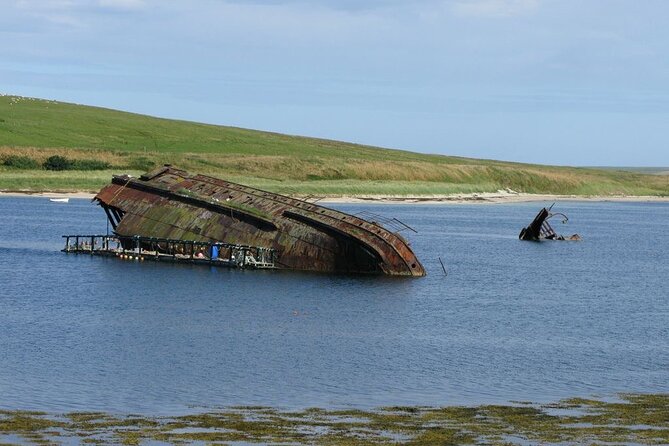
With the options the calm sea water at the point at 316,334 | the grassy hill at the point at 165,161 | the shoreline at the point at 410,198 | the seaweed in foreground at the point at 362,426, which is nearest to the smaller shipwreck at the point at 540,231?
the shoreline at the point at 410,198

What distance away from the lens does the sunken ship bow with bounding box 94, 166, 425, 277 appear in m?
64.2

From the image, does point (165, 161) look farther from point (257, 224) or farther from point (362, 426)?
point (362, 426)

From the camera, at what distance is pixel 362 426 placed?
27.8 m

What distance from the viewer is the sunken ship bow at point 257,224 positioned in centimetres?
6425

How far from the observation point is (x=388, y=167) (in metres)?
190

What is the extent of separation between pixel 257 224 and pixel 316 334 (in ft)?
76.0

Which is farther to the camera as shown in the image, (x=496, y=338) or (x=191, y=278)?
(x=191, y=278)

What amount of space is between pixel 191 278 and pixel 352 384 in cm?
2999

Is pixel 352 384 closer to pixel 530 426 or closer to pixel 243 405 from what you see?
pixel 243 405

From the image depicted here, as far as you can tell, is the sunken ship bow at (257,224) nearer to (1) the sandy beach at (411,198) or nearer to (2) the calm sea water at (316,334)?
(2) the calm sea water at (316,334)

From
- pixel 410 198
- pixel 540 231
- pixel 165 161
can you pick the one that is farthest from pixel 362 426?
pixel 410 198

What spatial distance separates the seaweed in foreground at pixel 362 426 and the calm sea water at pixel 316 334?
4.73 ft

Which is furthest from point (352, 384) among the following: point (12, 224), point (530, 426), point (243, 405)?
point (12, 224)

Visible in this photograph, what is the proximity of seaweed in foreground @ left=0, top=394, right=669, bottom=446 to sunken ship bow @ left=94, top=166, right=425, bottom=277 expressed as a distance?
1311 inches
